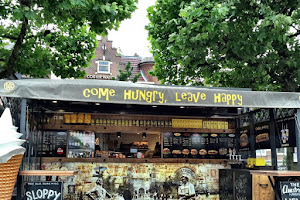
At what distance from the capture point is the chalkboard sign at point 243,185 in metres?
7.70

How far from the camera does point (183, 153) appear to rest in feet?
31.0

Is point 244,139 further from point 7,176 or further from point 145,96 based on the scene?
point 7,176

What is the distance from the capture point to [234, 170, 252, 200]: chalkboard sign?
7.70 meters

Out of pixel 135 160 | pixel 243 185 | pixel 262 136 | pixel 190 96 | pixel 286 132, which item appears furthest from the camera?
pixel 135 160

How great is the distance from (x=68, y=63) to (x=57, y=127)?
15.7 feet

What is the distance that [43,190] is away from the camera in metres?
5.45

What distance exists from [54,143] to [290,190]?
19.2 feet

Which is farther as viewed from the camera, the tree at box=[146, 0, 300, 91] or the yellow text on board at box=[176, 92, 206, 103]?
the tree at box=[146, 0, 300, 91]

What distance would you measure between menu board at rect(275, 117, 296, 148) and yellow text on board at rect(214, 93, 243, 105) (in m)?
2.13

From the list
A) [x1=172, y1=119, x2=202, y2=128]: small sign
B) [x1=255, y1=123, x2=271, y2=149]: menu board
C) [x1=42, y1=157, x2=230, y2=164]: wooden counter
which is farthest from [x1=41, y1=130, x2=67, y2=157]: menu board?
[x1=255, y1=123, x2=271, y2=149]: menu board

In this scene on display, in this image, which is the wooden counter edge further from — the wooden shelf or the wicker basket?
the wooden shelf

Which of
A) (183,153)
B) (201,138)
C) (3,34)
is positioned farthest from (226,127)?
(3,34)

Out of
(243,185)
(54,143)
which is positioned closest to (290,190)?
(243,185)

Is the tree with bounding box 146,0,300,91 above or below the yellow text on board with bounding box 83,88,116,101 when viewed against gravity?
above
